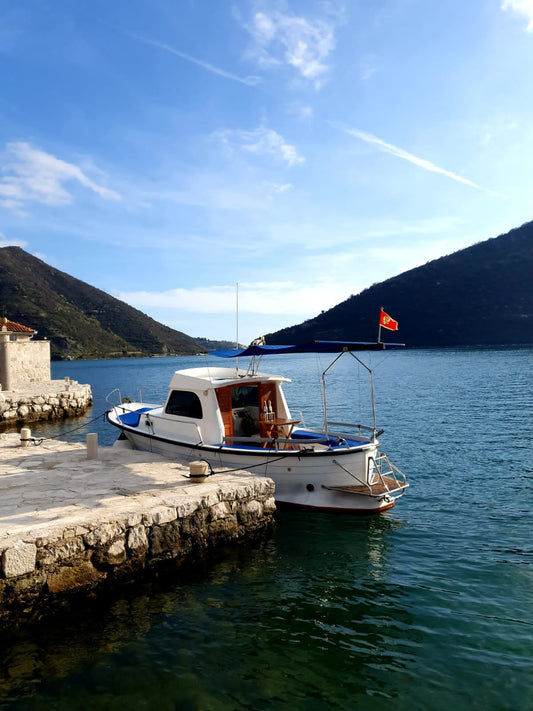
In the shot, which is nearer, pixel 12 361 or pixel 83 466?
pixel 83 466

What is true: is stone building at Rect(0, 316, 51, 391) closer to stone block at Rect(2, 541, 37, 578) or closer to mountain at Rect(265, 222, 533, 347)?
stone block at Rect(2, 541, 37, 578)

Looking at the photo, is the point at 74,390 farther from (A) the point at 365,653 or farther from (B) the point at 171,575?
(A) the point at 365,653

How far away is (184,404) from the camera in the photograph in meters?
11.6

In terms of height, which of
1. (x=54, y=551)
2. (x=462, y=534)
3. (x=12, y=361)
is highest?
(x=12, y=361)

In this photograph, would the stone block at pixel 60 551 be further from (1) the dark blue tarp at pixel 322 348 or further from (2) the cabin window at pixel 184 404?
(1) the dark blue tarp at pixel 322 348

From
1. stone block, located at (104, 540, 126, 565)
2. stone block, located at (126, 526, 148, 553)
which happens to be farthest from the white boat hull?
stone block, located at (104, 540, 126, 565)

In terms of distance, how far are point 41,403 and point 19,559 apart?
23.0m

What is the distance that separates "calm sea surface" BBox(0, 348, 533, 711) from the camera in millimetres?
4781

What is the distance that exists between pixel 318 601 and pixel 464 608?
2141mm

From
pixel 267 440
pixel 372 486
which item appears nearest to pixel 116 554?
pixel 267 440

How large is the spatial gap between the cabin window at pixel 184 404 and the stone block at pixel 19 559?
5.62m

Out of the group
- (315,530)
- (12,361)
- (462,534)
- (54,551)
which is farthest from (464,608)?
(12,361)

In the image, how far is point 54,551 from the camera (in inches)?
241

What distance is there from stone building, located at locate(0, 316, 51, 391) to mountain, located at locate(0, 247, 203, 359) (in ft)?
302
